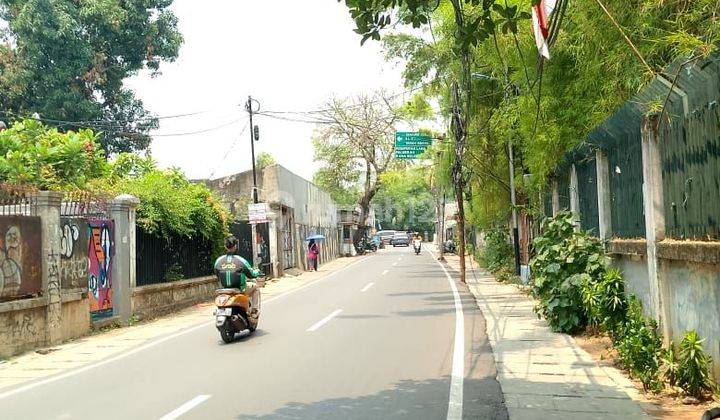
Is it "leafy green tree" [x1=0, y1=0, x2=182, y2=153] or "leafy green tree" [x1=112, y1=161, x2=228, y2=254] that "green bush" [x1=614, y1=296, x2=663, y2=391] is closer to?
"leafy green tree" [x1=112, y1=161, x2=228, y2=254]

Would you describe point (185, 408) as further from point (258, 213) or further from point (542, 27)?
point (258, 213)

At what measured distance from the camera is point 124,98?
32.7m

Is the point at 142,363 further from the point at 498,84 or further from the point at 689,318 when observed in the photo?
the point at 498,84

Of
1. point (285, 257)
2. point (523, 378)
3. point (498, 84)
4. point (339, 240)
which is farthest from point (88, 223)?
point (339, 240)

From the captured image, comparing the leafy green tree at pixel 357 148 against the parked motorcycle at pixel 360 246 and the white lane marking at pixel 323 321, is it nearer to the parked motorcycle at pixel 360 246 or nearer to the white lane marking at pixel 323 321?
the parked motorcycle at pixel 360 246

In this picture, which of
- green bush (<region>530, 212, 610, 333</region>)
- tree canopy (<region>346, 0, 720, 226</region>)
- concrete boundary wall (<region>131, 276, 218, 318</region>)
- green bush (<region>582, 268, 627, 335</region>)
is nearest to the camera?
tree canopy (<region>346, 0, 720, 226</region>)

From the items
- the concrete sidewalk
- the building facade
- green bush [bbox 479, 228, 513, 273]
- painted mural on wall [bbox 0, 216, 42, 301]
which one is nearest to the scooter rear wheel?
painted mural on wall [bbox 0, 216, 42, 301]

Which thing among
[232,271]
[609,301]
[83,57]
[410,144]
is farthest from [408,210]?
[609,301]

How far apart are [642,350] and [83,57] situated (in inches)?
1114

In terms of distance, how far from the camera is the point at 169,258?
56.3ft

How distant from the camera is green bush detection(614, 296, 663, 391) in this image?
661cm

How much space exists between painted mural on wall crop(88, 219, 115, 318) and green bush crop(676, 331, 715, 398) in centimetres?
1086

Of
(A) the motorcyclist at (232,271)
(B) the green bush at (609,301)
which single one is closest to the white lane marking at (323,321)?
(A) the motorcyclist at (232,271)

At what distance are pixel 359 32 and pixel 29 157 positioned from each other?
14229 mm
